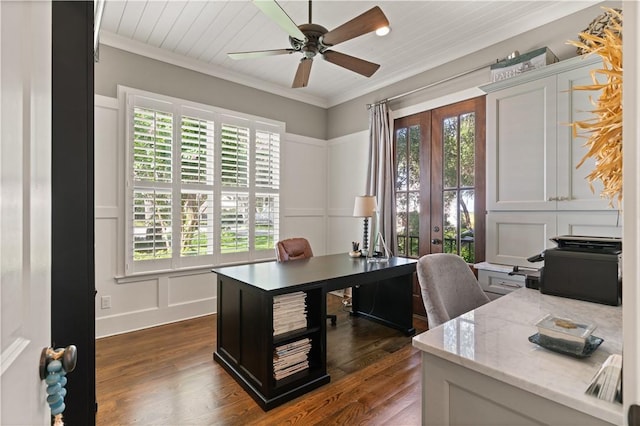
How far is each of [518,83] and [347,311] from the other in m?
2.97

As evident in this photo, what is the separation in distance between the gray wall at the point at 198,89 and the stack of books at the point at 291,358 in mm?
3048

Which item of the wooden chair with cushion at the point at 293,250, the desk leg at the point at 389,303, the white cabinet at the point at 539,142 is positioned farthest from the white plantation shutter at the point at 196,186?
the white cabinet at the point at 539,142

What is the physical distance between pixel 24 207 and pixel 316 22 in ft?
10.0

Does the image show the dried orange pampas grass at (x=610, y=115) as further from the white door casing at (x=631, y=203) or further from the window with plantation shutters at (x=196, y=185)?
the window with plantation shutters at (x=196, y=185)

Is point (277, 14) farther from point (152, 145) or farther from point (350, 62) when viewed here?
point (152, 145)

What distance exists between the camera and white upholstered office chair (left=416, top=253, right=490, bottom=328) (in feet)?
5.32

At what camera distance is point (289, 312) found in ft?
7.45

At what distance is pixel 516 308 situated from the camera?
1410 mm

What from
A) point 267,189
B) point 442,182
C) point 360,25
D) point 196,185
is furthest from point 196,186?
point 442,182

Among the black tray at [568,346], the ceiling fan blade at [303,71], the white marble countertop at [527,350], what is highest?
the ceiling fan blade at [303,71]

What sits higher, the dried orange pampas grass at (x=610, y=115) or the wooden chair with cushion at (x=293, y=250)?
the dried orange pampas grass at (x=610, y=115)

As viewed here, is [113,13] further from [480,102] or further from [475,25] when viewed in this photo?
[480,102]

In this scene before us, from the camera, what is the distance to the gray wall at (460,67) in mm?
2686

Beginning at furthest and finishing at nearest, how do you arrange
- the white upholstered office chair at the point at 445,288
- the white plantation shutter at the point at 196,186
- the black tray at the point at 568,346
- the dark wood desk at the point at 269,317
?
the white plantation shutter at the point at 196,186, the dark wood desk at the point at 269,317, the white upholstered office chair at the point at 445,288, the black tray at the point at 568,346
